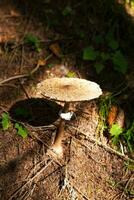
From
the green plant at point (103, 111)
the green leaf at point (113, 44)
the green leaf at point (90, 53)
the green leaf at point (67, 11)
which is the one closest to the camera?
the green plant at point (103, 111)

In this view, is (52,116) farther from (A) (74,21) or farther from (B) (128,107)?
(A) (74,21)

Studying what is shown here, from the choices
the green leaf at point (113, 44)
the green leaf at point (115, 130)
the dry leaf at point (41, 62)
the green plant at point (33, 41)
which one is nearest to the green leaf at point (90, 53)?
the green leaf at point (113, 44)

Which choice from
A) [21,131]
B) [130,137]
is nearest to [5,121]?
[21,131]

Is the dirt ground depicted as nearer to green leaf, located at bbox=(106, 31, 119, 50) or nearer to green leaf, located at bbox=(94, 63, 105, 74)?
green leaf, located at bbox=(94, 63, 105, 74)

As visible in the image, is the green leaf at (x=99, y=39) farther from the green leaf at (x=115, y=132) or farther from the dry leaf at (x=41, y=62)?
the green leaf at (x=115, y=132)

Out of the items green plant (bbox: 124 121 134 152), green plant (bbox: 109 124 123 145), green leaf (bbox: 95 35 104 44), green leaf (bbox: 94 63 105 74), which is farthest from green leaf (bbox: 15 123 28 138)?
green leaf (bbox: 95 35 104 44)

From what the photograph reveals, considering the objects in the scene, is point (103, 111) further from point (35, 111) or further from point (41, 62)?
point (41, 62)
